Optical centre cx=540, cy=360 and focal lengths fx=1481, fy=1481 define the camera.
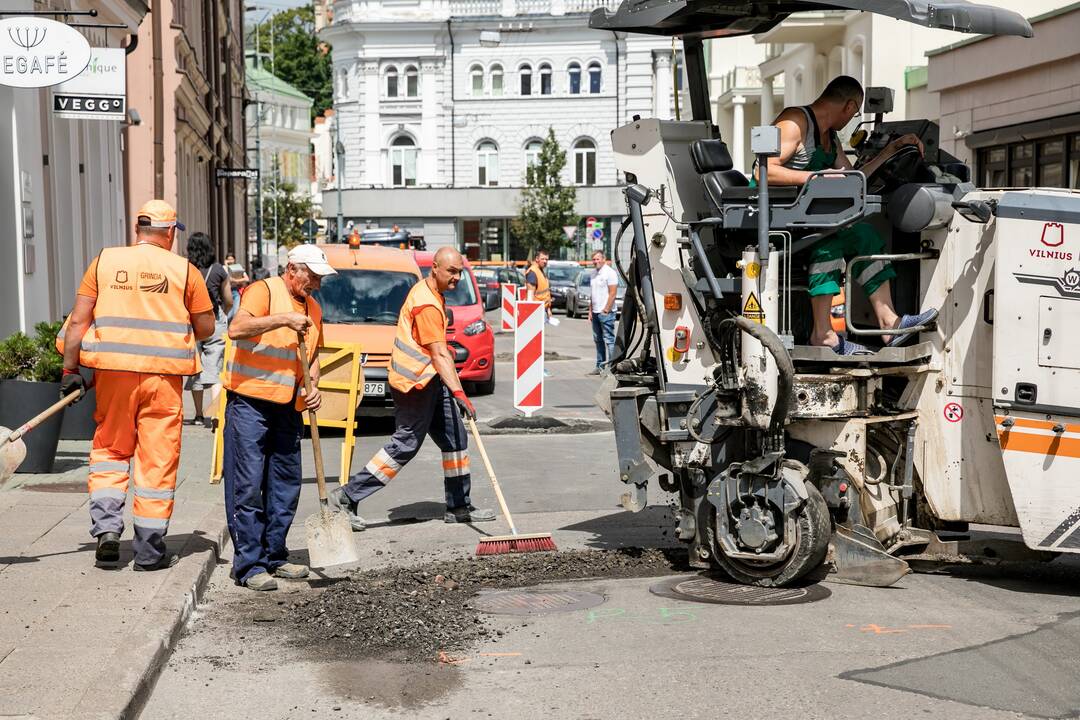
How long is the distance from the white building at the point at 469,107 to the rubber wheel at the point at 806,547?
6463 cm

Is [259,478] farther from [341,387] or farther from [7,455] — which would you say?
[341,387]

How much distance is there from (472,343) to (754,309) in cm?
1127

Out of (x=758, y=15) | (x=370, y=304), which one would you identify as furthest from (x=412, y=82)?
(x=758, y=15)

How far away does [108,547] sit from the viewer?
24.2 feet

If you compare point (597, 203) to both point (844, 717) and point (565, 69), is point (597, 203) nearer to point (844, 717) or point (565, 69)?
point (565, 69)

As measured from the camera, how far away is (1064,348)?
677 cm

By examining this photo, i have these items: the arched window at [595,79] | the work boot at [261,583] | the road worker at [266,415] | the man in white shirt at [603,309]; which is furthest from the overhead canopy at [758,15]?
the arched window at [595,79]

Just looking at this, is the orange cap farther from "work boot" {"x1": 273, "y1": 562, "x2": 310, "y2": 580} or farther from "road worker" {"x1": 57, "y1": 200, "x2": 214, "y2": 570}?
"work boot" {"x1": 273, "y1": 562, "x2": 310, "y2": 580}

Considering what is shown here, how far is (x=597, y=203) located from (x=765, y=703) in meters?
67.8

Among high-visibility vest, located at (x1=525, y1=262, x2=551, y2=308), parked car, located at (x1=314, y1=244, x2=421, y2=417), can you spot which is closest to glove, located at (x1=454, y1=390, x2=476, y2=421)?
parked car, located at (x1=314, y1=244, x2=421, y2=417)

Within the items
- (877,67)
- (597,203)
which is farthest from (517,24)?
(877,67)

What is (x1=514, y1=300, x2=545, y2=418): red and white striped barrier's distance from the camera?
1414 cm

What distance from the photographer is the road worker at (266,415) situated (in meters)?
7.49

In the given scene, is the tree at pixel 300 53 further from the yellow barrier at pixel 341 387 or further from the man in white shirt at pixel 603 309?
the yellow barrier at pixel 341 387
